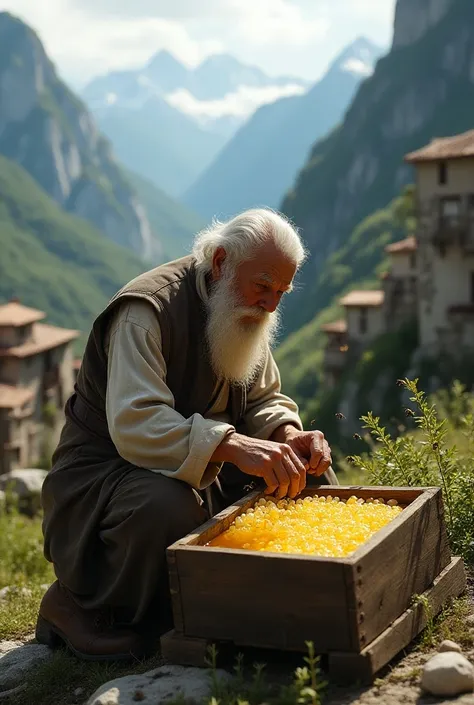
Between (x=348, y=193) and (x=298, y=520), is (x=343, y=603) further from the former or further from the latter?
(x=348, y=193)

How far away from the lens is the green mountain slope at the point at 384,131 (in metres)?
114

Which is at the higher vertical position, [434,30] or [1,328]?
[434,30]

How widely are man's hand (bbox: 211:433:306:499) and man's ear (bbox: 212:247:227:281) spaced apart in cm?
94

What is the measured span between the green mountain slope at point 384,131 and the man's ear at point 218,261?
10751 cm

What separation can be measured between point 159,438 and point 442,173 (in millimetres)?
39904

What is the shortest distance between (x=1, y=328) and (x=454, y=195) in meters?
26.8

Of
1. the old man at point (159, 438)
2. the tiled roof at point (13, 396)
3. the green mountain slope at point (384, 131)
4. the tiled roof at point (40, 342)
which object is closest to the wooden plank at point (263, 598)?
the old man at point (159, 438)

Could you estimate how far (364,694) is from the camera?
148 inches

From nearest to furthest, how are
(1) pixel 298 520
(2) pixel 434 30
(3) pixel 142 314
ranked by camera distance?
(1) pixel 298 520 < (3) pixel 142 314 < (2) pixel 434 30

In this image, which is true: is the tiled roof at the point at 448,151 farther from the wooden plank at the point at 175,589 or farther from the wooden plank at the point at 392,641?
the wooden plank at the point at 175,589

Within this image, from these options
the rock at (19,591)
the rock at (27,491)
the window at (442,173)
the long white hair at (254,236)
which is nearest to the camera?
the long white hair at (254,236)

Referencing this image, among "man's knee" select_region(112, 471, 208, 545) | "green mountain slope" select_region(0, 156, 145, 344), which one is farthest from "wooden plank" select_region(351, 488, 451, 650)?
"green mountain slope" select_region(0, 156, 145, 344)

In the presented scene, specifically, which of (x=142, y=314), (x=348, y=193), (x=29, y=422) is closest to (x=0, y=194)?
(x=348, y=193)

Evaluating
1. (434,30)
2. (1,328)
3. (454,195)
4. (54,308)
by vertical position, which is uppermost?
(434,30)
